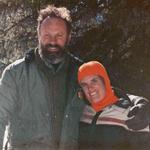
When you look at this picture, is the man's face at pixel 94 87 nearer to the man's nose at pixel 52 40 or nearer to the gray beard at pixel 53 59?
the gray beard at pixel 53 59

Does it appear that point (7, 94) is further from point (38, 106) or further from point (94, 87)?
point (94, 87)

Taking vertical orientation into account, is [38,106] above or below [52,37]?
below

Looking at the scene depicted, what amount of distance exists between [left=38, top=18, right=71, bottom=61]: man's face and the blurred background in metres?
3.43

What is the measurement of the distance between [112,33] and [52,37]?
12.4ft

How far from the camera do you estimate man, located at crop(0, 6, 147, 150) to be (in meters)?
3.38

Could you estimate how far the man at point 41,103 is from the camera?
11.1 feet

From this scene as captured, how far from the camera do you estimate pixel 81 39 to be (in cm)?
739

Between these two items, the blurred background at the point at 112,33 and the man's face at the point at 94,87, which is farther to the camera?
the blurred background at the point at 112,33

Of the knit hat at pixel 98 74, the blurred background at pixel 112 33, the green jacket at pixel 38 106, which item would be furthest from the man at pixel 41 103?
the blurred background at pixel 112 33

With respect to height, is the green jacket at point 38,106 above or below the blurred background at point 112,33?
below

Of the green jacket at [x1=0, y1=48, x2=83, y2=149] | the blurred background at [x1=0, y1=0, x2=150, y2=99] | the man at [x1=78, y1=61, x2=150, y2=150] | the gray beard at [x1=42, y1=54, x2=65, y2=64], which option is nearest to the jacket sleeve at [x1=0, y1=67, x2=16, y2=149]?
the green jacket at [x1=0, y1=48, x2=83, y2=149]

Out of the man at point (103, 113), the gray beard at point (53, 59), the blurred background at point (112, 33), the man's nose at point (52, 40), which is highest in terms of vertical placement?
the blurred background at point (112, 33)

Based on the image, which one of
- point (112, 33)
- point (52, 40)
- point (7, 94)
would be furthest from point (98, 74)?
point (112, 33)

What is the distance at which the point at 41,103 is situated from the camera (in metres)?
3.39
